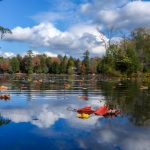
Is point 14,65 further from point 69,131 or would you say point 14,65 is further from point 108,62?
point 69,131

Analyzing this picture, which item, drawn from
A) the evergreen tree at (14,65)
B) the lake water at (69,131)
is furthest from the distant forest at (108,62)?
the lake water at (69,131)

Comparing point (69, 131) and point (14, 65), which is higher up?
point (14, 65)

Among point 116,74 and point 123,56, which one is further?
point 123,56

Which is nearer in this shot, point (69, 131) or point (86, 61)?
point (69, 131)

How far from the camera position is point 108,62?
9050cm

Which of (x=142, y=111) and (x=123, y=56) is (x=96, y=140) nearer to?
(x=142, y=111)

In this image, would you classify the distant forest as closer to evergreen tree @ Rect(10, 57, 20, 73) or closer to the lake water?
evergreen tree @ Rect(10, 57, 20, 73)

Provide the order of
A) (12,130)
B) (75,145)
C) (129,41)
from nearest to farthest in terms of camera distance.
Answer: (75,145), (12,130), (129,41)

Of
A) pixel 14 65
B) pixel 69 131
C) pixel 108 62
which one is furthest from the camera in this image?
pixel 14 65

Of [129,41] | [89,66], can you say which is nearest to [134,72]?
[129,41]

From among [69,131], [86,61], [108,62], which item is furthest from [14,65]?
[69,131]

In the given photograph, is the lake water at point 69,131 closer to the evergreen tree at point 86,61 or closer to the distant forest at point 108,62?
the distant forest at point 108,62

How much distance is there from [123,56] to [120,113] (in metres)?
77.3

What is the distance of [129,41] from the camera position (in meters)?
110
